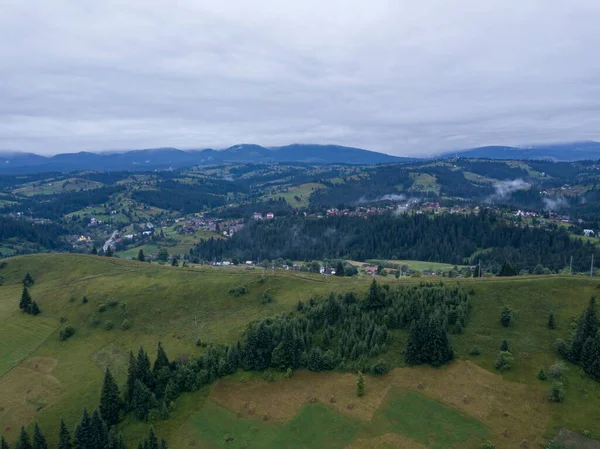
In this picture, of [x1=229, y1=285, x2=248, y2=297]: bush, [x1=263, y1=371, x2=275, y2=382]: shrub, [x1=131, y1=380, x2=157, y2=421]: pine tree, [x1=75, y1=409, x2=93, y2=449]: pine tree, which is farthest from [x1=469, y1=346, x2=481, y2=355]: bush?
[x1=75, y1=409, x2=93, y2=449]: pine tree

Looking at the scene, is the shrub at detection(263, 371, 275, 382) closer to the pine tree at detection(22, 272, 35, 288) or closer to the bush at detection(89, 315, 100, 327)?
the bush at detection(89, 315, 100, 327)

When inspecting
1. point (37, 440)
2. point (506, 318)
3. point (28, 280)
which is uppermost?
point (506, 318)

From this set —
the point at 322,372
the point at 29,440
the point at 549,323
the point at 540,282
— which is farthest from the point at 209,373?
the point at 540,282

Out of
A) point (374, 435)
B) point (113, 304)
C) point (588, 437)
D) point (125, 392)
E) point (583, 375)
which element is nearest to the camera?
point (588, 437)

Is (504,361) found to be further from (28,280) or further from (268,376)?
(28,280)

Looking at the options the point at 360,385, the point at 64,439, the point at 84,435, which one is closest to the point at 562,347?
the point at 360,385

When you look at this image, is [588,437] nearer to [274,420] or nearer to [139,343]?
[274,420]

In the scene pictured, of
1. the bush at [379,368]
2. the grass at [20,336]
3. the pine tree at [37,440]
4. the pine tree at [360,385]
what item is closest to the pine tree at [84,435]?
the pine tree at [37,440]
